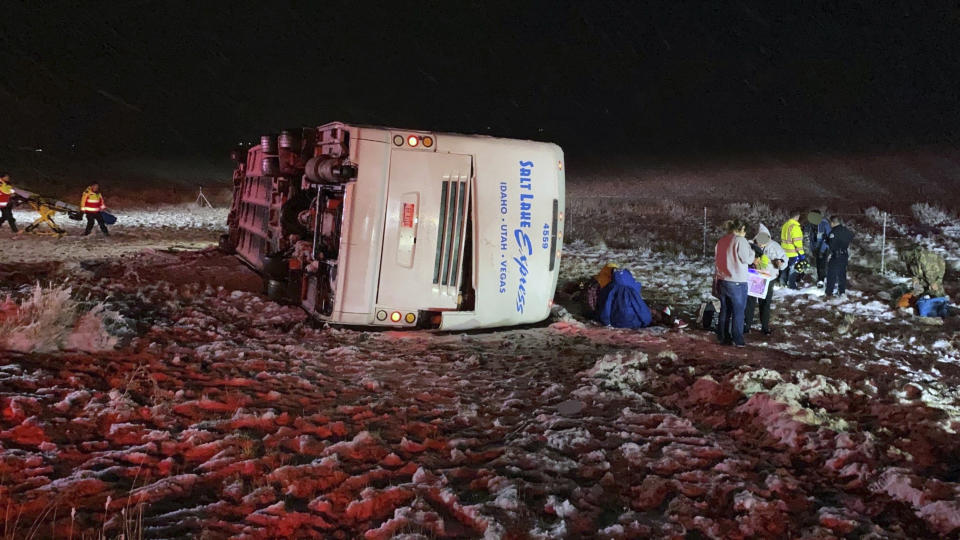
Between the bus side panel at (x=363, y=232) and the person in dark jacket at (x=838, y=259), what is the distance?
28.3ft

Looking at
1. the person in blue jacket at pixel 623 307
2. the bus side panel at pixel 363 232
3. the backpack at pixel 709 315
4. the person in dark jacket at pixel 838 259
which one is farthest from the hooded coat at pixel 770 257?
the bus side panel at pixel 363 232

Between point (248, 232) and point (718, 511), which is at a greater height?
point (248, 232)

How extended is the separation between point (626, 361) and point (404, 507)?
3520 millimetres

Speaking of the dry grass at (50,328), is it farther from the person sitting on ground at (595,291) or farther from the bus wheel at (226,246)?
the bus wheel at (226,246)

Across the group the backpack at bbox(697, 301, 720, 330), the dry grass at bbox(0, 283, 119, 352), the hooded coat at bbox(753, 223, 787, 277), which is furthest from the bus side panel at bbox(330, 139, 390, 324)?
the hooded coat at bbox(753, 223, 787, 277)

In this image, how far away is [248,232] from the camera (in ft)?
43.7

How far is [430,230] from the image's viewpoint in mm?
7441

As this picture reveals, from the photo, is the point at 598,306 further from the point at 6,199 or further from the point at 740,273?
the point at 6,199

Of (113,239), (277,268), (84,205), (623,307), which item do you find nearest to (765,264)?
(623,307)

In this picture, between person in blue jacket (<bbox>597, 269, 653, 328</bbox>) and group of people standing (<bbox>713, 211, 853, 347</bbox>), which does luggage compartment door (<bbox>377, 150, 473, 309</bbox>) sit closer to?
person in blue jacket (<bbox>597, 269, 653, 328</bbox>)

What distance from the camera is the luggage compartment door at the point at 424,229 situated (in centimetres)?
731

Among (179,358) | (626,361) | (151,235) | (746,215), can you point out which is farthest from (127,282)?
(746,215)

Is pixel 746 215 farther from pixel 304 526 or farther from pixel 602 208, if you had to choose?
pixel 304 526

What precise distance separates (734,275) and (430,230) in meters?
3.75
